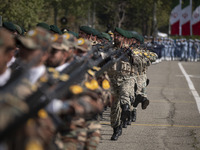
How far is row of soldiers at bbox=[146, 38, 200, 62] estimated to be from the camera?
42.4m

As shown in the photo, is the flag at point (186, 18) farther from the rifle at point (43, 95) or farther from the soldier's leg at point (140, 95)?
the rifle at point (43, 95)

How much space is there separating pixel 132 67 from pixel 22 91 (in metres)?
7.32

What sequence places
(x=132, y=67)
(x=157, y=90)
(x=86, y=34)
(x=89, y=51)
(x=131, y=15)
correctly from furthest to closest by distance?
1. (x=131, y=15)
2. (x=157, y=90)
3. (x=86, y=34)
4. (x=132, y=67)
5. (x=89, y=51)

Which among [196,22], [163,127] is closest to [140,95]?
[163,127]

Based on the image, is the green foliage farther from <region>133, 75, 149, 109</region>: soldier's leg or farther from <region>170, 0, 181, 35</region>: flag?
<region>170, 0, 181, 35</region>: flag

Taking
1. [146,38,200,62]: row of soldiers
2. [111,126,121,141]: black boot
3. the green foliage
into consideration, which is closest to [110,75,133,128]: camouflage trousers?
[111,126,121,141]: black boot

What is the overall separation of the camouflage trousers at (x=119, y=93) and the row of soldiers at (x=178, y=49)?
31.8 m

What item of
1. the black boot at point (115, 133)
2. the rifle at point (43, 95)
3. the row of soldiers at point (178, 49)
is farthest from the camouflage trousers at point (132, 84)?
the row of soldiers at point (178, 49)

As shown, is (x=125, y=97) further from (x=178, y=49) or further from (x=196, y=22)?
(x=196, y=22)

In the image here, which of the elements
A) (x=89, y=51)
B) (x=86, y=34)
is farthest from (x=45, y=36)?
(x=86, y=34)

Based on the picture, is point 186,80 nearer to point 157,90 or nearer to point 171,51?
point 157,90

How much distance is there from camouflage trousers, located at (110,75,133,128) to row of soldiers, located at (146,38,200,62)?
104 ft

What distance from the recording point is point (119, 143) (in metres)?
9.31

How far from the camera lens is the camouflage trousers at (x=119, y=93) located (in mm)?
9875
